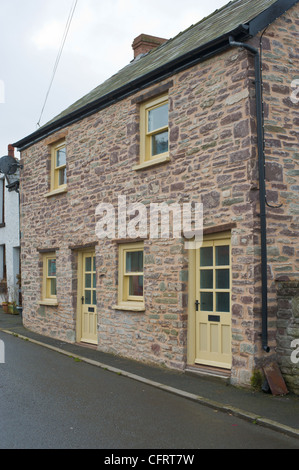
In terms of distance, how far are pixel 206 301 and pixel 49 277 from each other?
6635mm

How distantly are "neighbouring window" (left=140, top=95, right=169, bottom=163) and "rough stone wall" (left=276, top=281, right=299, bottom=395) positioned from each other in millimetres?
3745

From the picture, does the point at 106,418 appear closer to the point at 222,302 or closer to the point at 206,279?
the point at 222,302

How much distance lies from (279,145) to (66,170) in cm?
656

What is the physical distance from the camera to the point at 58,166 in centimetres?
1416

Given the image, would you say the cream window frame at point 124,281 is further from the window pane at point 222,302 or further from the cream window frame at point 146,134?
the window pane at point 222,302

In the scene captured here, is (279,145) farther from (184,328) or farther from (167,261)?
(184,328)

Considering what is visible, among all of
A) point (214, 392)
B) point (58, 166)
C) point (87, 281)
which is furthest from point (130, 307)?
point (58, 166)

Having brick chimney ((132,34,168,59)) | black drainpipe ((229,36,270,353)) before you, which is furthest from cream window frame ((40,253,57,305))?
black drainpipe ((229,36,270,353))

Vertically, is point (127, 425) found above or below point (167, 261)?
below

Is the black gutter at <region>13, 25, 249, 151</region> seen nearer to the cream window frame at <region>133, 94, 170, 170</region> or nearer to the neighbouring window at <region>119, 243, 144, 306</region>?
the cream window frame at <region>133, 94, 170, 170</region>

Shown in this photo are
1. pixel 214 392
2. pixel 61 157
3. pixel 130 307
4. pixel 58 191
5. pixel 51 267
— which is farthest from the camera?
pixel 51 267

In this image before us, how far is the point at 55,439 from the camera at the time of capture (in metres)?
5.65

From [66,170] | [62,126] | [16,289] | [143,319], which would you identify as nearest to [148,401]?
[143,319]

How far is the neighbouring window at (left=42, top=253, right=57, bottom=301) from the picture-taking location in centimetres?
1453
